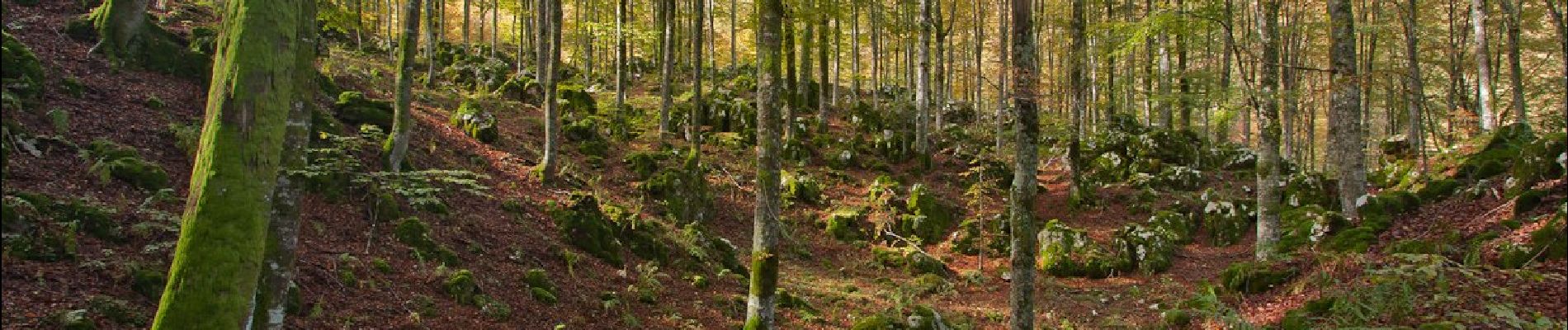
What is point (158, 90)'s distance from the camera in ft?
35.9

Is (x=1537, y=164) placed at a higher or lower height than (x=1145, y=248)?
higher

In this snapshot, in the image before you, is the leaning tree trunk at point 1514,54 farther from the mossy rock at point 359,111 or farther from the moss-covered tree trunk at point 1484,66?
the mossy rock at point 359,111

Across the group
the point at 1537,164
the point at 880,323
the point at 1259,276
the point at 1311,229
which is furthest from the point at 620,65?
the point at 1537,164

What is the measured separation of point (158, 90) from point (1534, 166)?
1846 cm

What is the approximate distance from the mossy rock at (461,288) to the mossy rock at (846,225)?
9317 mm

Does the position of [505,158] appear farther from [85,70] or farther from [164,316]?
[164,316]

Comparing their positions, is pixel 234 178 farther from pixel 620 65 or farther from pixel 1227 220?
pixel 1227 220

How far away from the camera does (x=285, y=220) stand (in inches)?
241

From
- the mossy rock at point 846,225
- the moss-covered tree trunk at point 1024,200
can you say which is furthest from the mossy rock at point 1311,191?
the moss-covered tree trunk at point 1024,200

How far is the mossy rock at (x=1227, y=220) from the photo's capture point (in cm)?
1614

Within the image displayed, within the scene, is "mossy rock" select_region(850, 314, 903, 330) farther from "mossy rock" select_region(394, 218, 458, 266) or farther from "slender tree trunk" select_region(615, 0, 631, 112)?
"slender tree trunk" select_region(615, 0, 631, 112)

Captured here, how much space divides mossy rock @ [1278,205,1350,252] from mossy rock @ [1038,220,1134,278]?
288cm

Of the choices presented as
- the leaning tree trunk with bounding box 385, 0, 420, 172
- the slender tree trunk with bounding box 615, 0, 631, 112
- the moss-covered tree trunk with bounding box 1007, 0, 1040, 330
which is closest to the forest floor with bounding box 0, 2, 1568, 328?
the leaning tree trunk with bounding box 385, 0, 420, 172

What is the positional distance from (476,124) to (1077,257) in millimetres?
12899
